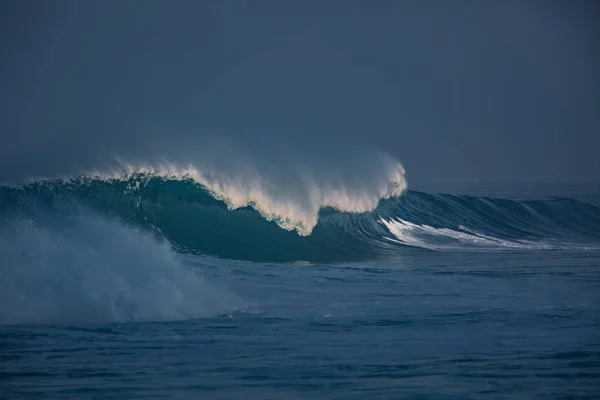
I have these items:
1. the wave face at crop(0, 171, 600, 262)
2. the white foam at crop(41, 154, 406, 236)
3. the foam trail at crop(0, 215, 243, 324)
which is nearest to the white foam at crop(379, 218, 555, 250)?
the wave face at crop(0, 171, 600, 262)

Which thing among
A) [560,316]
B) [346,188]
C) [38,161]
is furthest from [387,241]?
[560,316]

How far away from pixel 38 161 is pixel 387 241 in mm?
7299

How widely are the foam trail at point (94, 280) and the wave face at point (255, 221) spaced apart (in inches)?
110

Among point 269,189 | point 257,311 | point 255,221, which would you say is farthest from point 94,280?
point 269,189

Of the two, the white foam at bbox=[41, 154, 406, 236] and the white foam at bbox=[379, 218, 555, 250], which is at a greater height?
the white foam at bbox=[41, 154, 406, 236]

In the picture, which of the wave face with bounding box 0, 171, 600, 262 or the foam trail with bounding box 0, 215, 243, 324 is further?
the wave face with bounding box 0, 171, 600, 262

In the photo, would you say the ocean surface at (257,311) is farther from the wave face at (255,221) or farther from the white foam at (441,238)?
the white foam at (441,238)

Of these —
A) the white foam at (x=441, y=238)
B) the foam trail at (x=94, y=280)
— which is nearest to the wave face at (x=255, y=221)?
the white foam at (x=441, y=238)

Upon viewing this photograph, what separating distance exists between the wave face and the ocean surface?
0.20 feet

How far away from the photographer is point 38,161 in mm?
17125

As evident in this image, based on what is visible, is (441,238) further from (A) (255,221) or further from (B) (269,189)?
(A) (255,221)

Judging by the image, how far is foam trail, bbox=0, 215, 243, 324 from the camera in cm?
847

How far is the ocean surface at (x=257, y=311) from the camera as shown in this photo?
20.6 ft

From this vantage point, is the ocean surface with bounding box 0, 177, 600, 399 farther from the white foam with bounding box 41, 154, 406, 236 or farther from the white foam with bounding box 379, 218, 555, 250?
the white foam with bounding box 379, 218, 555, 250
